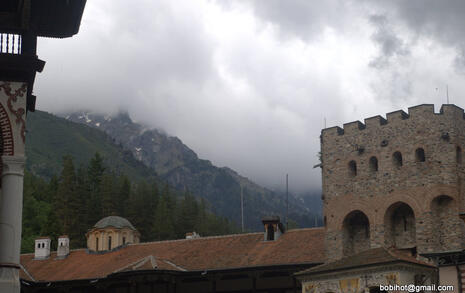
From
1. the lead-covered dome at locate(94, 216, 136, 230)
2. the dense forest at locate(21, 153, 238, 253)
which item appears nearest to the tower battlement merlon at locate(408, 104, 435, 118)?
the lead-covered dome at locate(94, 216, 136, 230)

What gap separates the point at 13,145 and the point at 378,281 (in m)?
19.6

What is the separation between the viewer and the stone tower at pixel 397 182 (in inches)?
1284

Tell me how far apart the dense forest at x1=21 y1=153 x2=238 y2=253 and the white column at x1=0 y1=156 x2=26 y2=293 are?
52664 mm

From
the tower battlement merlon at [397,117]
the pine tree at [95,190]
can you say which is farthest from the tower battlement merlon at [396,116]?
the pine tree at [95,190]

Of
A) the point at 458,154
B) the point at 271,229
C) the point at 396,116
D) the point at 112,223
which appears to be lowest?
the point at 271,229

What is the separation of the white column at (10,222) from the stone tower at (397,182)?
2291 centimetres

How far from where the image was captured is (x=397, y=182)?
34.1 m

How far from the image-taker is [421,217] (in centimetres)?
3275

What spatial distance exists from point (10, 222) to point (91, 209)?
66.5 meters

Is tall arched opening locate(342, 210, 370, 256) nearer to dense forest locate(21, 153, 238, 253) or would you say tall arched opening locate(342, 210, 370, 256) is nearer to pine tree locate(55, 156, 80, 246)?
dense forest locate(21, 153, 238, 253)

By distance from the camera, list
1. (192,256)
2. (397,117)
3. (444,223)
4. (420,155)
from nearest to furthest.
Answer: (444,223)
(420,155)
(397,117)
(192,256)

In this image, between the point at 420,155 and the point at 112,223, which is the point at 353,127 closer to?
the point at 420,155

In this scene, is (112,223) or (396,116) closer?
(396,116)

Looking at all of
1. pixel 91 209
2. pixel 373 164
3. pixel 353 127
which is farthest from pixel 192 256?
pixel 91 209
